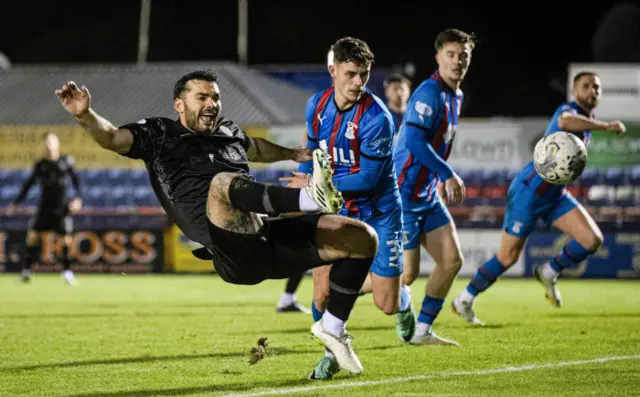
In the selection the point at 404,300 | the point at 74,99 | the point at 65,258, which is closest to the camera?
the point at 74,99

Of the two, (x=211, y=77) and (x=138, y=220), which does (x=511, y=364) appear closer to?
(x=211, y=77)

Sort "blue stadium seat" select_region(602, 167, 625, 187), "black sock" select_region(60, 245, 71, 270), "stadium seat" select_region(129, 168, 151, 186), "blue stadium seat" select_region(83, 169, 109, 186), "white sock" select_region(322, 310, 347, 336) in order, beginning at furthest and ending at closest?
"blue stadium seat" select_region(83, 169, 109, 186) < "stadium seat" select_region(129, 168, 151, 186) < "blue stadium seat" select_region(602, 167, 625, 187) < "black sock" select_region(60, 245, 71, 270) < "white sock" select_region(322, 310, 347, 336)

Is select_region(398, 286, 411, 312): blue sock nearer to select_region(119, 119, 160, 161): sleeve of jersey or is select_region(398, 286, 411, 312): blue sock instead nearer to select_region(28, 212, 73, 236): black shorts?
select_region(119, 119, 160, 161): sleeve of jersey

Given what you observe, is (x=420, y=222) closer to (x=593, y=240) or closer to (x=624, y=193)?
(x=593, y=240)

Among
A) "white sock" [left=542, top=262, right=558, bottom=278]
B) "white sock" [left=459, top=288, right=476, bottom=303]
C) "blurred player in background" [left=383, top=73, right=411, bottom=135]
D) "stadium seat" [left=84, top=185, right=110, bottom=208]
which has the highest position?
"blurred player in background" [left=383, top=73, right=411, bottom=135]

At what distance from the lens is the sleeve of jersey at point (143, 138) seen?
6.95 m

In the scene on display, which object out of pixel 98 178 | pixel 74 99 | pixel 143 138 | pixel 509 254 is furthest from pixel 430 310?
pixel 98 178

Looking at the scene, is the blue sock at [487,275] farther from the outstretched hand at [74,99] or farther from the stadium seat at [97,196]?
the stadium seat at [97,196]

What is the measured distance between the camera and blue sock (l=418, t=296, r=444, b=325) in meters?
9.27

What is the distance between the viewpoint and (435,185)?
30.8 ft

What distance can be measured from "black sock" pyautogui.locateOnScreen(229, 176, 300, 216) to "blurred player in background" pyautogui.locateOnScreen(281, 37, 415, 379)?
1306mm

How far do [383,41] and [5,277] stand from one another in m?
27.0

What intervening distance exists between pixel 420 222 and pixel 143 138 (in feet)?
9.98

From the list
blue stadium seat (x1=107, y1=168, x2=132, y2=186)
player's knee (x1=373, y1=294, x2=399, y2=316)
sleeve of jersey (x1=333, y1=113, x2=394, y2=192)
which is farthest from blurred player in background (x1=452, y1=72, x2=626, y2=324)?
blue stadium seat (x1=107, y1=168, x2=132, y2=186)
